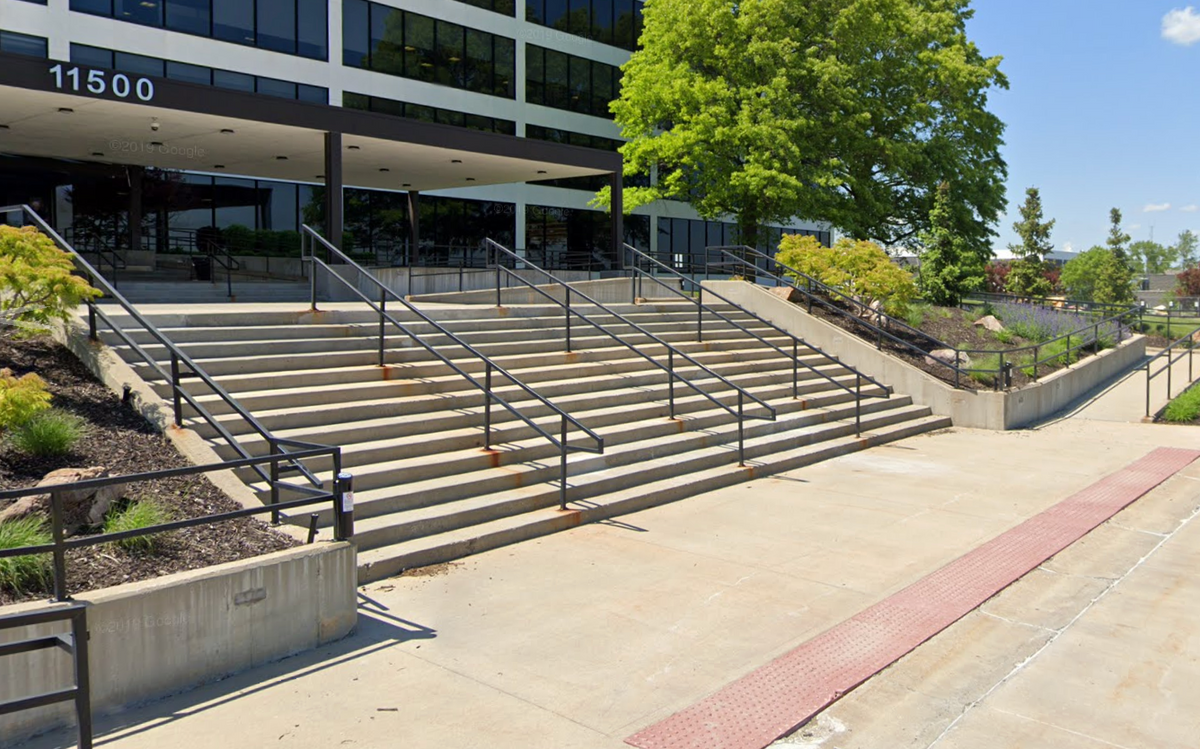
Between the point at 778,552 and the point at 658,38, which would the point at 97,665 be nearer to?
the point at 778,552

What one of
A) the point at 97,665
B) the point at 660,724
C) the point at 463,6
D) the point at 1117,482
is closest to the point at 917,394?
the point at 1117,482

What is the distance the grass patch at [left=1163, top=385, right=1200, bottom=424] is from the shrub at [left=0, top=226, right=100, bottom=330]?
18.3 meters

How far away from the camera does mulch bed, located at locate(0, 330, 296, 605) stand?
605 cm

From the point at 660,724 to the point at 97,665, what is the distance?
10.6ft

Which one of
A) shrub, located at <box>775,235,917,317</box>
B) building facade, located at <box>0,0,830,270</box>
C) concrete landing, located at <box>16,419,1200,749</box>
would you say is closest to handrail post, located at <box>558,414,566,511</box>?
concrete landing, located at <box>16,419,1200,749</box>

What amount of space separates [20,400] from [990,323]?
2065 centimetres

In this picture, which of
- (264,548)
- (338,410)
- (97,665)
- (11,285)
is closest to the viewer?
(97,665)

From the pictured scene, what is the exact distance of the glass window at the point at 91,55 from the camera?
78.1 ft

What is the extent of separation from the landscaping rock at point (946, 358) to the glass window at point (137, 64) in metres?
20.8

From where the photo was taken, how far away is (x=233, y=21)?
26.8 meters

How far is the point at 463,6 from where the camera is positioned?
1296 inches

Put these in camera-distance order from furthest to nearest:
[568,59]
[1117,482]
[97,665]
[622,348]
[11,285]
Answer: [568,59], [622,348], [1117,482], [11,285], [97,665]

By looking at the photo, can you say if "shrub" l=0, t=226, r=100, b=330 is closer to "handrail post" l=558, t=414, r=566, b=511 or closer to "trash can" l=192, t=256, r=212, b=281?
"handrail post" l=558, t=414, r=566, b=511

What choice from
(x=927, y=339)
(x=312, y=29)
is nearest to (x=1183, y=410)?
(x=927, y=339)
